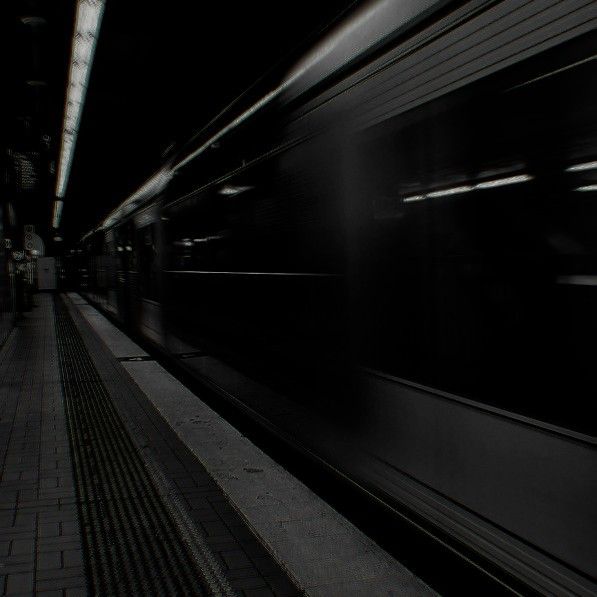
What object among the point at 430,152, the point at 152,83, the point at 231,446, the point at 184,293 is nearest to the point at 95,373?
the point at 184,293

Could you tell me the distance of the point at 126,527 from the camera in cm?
362

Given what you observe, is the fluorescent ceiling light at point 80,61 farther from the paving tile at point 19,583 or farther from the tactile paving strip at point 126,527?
the paving tile at point 19,583

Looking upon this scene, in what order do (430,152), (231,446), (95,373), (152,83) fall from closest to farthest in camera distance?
(430,152)
(231,446)
(95,373)
(152,83)

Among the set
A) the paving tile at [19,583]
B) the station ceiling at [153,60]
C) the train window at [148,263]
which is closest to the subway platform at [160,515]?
the paving tile at [19,583]

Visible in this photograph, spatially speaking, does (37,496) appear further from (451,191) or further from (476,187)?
(476,187)

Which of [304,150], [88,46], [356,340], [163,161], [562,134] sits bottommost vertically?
[356,340]

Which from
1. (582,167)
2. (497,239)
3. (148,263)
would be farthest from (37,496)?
(148,263)

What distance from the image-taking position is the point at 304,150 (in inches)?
167

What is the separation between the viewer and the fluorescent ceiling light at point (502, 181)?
2439mm

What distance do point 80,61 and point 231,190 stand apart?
12.7ft

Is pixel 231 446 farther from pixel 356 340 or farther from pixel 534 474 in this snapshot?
pixel 534 474

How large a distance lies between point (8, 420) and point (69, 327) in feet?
33.4

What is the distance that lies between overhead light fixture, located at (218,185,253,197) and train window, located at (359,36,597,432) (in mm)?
2125

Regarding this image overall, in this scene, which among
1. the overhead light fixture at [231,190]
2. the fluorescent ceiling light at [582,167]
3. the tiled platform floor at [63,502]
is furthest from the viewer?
the overhead light fixture at [231,190]
